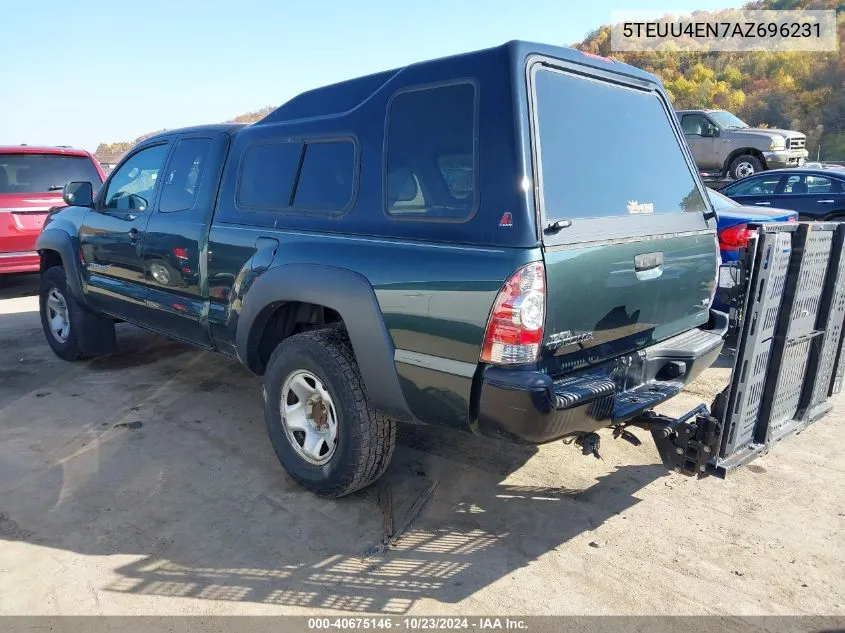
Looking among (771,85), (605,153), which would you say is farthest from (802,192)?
(771,85)

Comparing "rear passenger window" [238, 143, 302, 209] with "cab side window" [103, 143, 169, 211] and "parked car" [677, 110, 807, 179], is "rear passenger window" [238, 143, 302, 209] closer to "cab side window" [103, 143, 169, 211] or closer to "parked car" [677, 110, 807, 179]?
"cab side window" [103, 143, 169, 211]

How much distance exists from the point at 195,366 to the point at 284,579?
3.30 meters

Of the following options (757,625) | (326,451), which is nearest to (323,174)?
(326,451)

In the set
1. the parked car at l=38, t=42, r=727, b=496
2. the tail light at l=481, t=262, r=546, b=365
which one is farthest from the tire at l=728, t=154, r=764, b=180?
the tail light at l=481, t=262, r=546, b=365

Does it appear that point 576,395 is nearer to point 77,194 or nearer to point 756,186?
point 77,194

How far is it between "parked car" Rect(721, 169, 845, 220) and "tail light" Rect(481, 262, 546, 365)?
9.37 meters

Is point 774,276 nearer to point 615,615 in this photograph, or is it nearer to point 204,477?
point 615,615

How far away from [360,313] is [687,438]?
5.02 ft

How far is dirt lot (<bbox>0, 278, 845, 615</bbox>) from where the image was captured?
2547mm

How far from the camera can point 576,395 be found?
Answer: 7.93ft

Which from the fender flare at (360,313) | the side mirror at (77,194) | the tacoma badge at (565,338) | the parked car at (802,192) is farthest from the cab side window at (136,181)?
the parked car at (802,192)

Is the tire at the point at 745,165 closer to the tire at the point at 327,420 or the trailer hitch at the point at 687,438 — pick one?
the trailer hitch at the point at 687,438

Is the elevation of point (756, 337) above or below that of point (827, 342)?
above

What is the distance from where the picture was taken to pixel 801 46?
43812mm
